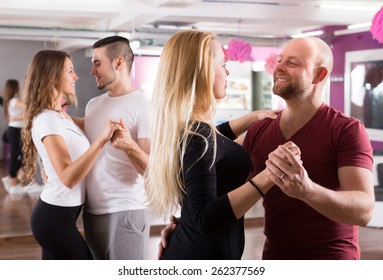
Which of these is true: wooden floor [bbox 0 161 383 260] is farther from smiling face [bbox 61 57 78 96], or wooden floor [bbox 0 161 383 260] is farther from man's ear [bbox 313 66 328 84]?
man's ear [bbox 313 66 328 84]

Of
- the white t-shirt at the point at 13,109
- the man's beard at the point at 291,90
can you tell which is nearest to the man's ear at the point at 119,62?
the man's beard at the point at 291,90

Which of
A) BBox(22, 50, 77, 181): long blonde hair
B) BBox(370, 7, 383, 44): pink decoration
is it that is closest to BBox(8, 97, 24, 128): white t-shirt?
BBox(22, 50, 77, 181): long blonde hair

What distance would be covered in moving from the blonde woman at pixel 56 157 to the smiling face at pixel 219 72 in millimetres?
738

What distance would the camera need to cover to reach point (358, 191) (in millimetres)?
1615

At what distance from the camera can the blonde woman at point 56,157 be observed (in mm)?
2369

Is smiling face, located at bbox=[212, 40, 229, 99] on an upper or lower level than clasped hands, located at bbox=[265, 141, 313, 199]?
upper

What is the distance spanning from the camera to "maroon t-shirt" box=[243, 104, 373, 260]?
67.3 inches

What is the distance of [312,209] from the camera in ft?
5.87

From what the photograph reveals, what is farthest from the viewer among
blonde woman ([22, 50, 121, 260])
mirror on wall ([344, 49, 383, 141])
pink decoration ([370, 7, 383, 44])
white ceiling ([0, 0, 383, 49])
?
mirror on wall ([344, 49, 383, 141])

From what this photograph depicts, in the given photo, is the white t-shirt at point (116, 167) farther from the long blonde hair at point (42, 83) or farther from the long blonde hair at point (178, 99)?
the long blonde hair at point (178, 99)

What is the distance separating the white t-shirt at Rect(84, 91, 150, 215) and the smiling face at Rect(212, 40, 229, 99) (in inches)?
33.0

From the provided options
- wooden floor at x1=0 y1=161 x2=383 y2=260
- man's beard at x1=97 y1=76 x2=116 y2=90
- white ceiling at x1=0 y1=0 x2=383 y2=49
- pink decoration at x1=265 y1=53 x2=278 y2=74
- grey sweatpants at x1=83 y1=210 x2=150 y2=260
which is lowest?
wooden floor at x1=0 y1=161 x2=383 y2=260

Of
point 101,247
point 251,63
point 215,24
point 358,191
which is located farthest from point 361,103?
point 358,191
